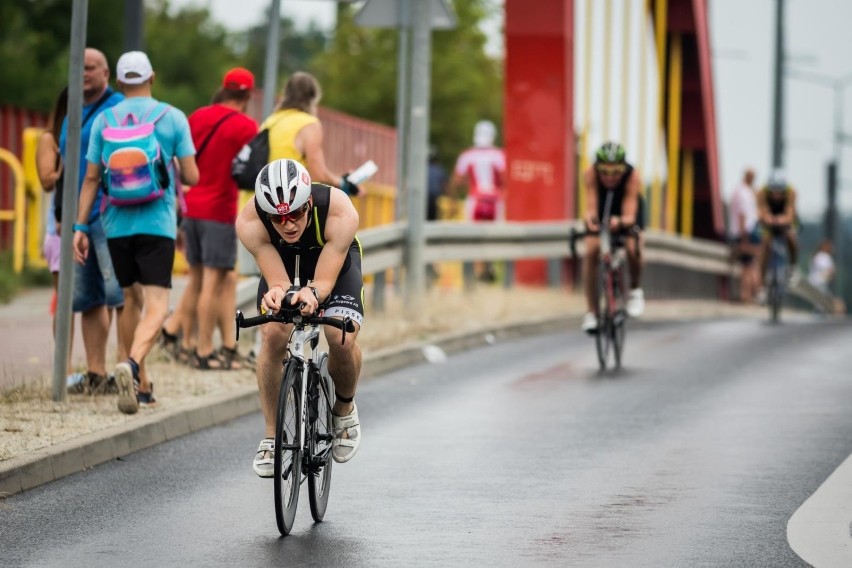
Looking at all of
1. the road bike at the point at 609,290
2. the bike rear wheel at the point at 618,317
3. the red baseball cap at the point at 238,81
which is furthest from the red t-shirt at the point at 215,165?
the bike rear wheel at the point at 618,317

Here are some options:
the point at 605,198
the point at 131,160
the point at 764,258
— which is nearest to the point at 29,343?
the point at 131,160

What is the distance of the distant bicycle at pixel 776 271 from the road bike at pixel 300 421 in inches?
572

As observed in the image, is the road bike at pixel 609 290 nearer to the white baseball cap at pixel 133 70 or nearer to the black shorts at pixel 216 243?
the black shorts at pixel 216 243

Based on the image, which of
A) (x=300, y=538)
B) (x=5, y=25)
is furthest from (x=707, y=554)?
(x=5, y=25)

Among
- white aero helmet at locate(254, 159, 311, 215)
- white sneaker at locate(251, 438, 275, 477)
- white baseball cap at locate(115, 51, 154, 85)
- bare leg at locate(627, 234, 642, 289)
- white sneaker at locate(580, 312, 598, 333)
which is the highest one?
white baseball cap at locate(115, 51, 154, 85)

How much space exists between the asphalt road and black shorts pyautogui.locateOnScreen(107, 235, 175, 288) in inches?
36.3

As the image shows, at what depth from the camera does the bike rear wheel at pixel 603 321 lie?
1466 centimetres

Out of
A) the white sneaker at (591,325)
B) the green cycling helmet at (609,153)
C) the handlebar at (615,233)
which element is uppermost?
the green cycling helmet at (609,153)

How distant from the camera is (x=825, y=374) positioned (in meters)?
14.7

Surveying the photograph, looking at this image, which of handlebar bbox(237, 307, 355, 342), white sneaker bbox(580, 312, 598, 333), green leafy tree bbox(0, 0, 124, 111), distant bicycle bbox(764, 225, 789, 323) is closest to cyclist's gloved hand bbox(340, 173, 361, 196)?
white sneaker bbox(580, 312, 598, 333)

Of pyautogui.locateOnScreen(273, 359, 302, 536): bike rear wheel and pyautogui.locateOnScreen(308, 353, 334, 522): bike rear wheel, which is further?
pyautogui.locateOnScreen(308, 353, 334, 522): bike rear wheel

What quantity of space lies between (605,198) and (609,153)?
1.51 feet

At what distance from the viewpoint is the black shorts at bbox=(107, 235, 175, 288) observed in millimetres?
10680

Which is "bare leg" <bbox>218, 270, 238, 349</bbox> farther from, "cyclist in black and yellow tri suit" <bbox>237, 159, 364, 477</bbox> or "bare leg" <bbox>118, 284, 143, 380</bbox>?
"cyclist in black and yellow tri suit" <bbox>237, 159, 364, 477</bbox>
